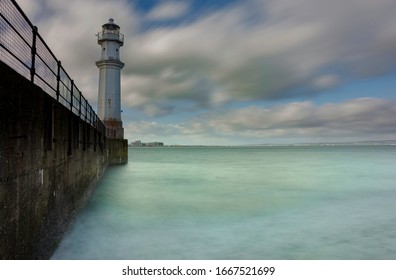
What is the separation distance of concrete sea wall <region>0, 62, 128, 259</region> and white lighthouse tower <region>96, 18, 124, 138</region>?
22.3 m

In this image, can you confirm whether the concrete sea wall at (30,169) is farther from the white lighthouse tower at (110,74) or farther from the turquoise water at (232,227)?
the white lighthouse tower at (110,74)

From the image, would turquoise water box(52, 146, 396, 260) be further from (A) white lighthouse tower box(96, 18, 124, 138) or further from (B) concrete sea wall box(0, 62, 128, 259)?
(A) white lighthouse tower box(96, 18, 124, 138)

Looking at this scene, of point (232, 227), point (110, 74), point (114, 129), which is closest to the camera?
point (232, 227)

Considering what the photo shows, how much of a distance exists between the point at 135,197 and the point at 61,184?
831cm

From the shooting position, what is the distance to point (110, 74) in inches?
1089

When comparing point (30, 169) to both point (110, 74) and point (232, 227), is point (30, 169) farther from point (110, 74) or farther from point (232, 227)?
point (110, 74)

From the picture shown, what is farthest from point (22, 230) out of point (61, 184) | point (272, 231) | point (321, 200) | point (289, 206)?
point (321, 200)

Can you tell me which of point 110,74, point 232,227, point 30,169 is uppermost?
point 110,74

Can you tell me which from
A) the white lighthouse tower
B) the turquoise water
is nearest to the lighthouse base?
the white lighthouse tower

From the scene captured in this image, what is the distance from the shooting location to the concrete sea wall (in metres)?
3.25

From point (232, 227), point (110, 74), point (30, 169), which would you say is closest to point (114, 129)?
point (110, 74)

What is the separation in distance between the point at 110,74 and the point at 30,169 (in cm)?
2522

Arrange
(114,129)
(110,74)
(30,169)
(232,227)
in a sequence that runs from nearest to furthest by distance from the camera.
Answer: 1. (30,169)
2. (232,227)
3. (110,74)
4. (114,129)

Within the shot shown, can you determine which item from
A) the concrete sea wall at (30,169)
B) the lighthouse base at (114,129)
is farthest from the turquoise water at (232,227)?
the lighthouse base at (114,129)
